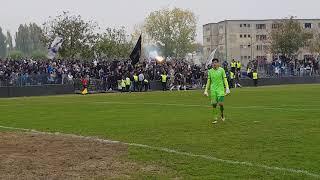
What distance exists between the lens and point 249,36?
12794 centimetres

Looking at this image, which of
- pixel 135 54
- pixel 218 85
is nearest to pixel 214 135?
pixel 218 85

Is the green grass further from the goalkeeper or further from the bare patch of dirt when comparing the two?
the goalkeeper

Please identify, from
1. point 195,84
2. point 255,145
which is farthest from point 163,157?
point 195,84

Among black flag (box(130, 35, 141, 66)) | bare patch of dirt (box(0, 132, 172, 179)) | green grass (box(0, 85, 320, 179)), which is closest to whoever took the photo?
bare patch of dirt (box(0, 132, 172, 179))

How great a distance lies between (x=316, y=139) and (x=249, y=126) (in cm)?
327

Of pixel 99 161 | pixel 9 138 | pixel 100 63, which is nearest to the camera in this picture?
pixel 99 161

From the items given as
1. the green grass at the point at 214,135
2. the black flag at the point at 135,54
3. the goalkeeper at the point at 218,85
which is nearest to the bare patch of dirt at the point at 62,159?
the green grass at the point at 214,135

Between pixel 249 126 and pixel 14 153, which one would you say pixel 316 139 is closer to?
pixel 249 126

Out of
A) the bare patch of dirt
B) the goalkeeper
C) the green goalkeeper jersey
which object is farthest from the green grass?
the green goalkeeper jersey

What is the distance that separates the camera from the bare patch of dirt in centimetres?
870

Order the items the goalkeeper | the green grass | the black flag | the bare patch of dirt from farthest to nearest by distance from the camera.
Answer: the black flag, the goalkeeper, the green grass, the bare patch of dirt

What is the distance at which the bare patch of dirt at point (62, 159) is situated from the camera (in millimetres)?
8695

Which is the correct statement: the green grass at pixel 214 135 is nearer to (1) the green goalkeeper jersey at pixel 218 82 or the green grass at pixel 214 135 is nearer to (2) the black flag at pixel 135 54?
(1) the green goalkeeper jersey at pixel 218 82

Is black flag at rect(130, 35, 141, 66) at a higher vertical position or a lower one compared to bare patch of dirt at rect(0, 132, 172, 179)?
higher
